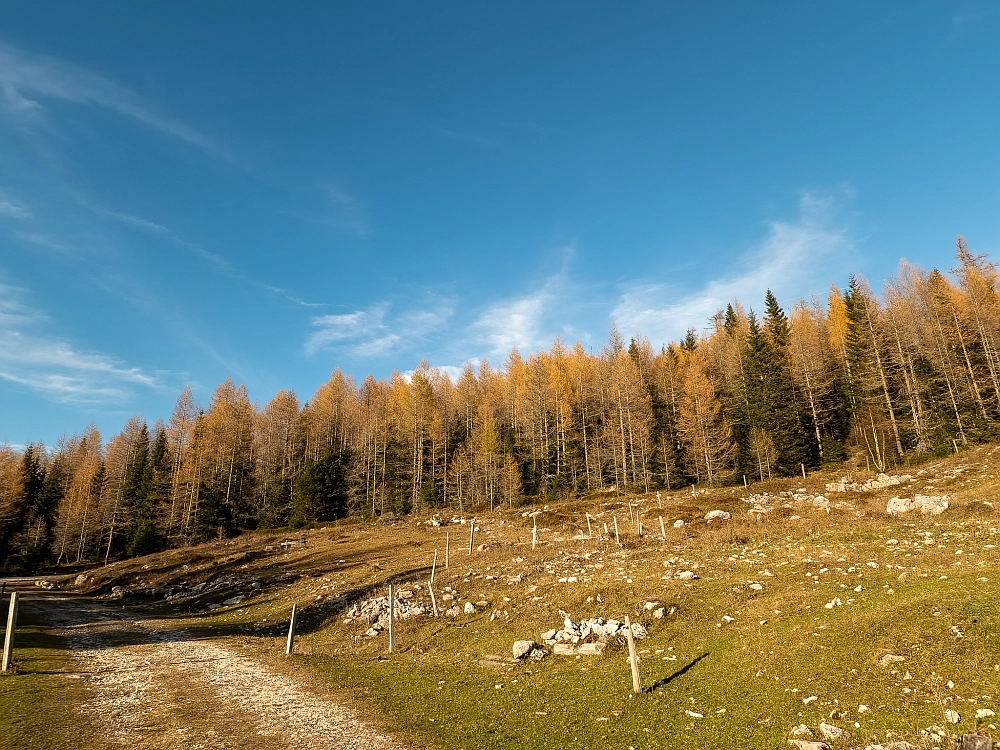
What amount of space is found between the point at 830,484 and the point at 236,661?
4744cm

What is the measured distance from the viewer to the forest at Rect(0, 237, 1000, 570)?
59.2 m

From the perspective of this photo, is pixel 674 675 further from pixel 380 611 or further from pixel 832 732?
pixel 380 611

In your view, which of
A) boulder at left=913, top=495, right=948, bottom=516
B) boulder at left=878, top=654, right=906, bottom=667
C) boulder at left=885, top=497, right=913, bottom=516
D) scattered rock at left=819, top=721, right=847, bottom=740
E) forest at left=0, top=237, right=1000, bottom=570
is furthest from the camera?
forest at left=0, top=237, right=1000, bottom=570

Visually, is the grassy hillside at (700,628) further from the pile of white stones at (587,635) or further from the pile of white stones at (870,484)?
the pile of white stones at (870,484)

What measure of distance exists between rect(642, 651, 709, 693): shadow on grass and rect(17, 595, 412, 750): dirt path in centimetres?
645

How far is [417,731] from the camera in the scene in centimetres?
1180

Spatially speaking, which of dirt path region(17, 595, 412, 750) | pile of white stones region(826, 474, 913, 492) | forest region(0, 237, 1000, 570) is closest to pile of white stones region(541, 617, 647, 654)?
dirt path region(17, 595, 412, 750)

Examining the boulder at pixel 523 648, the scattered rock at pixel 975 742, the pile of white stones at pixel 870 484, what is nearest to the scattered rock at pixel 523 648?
the boulder at pixel 523 648

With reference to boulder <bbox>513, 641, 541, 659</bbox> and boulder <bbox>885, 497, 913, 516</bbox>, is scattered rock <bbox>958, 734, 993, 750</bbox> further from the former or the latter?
boulder <bbox>885, 497, 913, 516</bbox>

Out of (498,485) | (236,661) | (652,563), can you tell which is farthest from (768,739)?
(498,485)

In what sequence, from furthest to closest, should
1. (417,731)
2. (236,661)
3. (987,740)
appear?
(236,661), (417,731), (987,740)

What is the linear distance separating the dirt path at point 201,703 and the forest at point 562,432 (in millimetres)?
49923

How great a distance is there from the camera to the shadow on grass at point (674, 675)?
12.7m

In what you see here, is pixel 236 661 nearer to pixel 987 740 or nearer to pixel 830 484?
pixel 987 740
